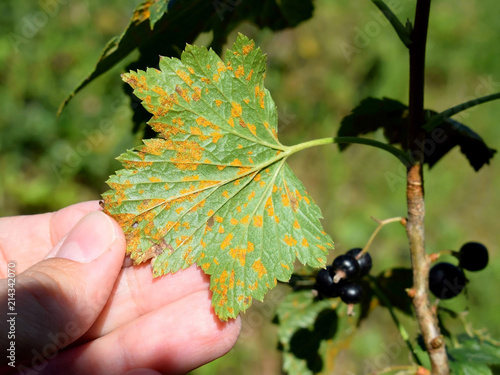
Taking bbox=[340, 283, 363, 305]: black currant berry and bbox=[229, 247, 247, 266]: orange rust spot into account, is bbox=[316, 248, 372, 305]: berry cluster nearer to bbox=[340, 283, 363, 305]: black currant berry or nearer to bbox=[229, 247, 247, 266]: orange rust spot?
bbox=[340, 283, 363, 305]: black currant berry

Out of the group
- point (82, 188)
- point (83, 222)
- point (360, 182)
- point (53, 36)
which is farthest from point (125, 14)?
point (83, 222)

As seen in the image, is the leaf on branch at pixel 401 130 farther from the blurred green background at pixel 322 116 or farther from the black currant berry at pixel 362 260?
the blurred green background at pixel 322 116

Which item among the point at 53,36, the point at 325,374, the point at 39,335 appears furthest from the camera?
the point at 53,36

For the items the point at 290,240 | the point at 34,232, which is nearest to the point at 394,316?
the point at 290,240

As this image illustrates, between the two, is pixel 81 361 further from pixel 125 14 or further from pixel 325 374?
pixel 125 14

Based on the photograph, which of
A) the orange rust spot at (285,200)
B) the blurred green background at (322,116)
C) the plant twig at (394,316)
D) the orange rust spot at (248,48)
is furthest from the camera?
the blurred green background at (322,116)

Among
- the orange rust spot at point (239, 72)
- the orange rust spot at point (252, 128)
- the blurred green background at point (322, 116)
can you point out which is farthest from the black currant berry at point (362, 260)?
the blurred green background at point (322, 116)

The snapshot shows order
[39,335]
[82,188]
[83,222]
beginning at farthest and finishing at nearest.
→ 1. [82,188]
2. [83,222]
3. [39,335]
